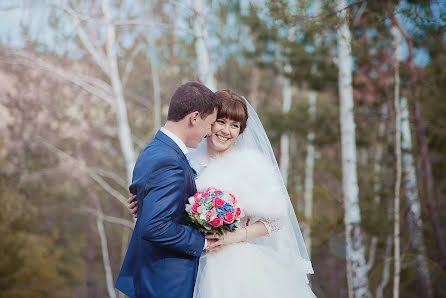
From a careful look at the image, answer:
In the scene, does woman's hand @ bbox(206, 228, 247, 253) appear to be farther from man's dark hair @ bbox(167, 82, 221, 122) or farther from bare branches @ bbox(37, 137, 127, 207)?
bare branches @ bbox(37, 137, 127, 207)

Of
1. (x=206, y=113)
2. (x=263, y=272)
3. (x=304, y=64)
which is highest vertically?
(x=304, y=64)

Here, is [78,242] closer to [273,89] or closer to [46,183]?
→ [46,183]

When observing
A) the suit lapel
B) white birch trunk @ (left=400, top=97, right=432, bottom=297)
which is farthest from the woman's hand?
white birch trunk @ (left=400, top=97, right=432, bottom=297)

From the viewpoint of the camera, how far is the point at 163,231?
219 cm

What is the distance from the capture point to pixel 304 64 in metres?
10.6

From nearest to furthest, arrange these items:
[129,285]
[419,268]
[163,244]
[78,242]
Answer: [163,244] → [129,285] → [419,268] → [78,242]

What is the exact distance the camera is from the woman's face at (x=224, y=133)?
3.14 meters

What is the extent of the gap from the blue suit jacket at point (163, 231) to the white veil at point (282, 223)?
0.77 metres

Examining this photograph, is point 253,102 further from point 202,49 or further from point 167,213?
point 167,213

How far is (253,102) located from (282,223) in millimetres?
14011

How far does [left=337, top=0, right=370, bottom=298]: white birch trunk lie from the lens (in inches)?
222

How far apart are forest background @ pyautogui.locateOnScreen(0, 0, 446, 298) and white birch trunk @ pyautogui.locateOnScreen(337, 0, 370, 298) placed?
22 millimetres

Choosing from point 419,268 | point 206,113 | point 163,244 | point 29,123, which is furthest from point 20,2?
point 419,268

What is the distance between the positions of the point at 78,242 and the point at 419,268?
14962 millimetres
